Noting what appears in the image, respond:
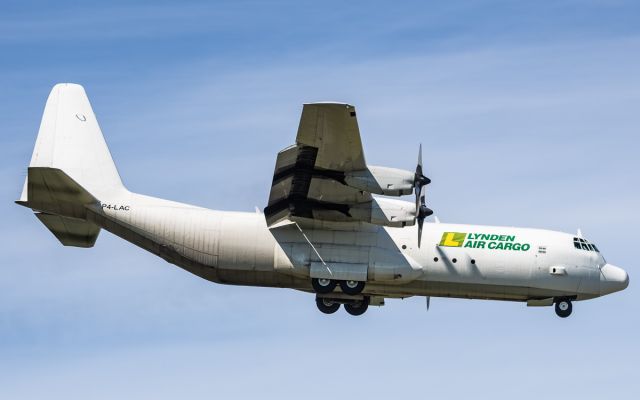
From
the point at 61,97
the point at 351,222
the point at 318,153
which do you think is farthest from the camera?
the point at 61,97

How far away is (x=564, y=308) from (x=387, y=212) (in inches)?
264

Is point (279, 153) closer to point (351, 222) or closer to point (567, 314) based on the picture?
point (351, 222)

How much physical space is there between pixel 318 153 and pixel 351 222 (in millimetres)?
3706

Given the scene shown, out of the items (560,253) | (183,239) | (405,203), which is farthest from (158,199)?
(560,253)

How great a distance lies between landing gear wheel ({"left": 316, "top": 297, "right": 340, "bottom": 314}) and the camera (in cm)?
4188

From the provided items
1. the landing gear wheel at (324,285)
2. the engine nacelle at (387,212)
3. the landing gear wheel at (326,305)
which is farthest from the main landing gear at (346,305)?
the engine nacelle at (387,212)

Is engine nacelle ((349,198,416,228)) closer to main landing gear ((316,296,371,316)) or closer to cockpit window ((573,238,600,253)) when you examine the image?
main landing gear ((316,296,371,316))

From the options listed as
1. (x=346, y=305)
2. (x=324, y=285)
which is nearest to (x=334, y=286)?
(x=324, y=285)

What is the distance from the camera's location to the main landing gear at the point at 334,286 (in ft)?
133

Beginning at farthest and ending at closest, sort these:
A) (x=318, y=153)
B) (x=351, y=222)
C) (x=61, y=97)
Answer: (x=61, y=97), (x=351, y=222), (x=318, y=153)

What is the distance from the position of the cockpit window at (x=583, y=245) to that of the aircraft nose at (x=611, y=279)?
0.65 m

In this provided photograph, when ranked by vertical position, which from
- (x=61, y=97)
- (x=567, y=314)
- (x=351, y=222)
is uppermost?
(x=61, y=97)

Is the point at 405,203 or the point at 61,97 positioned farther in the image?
the point at 61,97

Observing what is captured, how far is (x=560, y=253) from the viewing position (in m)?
41.5
